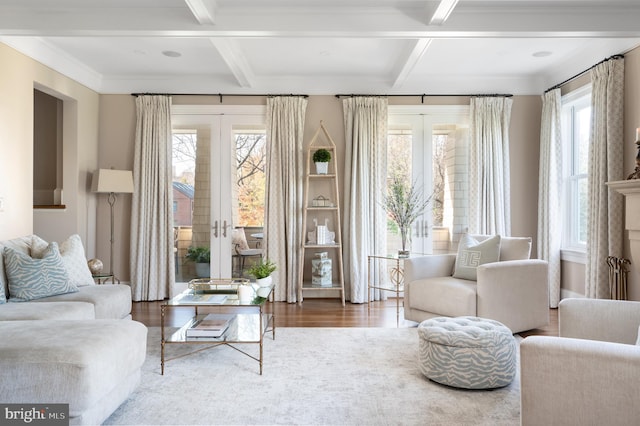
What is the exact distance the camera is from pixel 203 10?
347 cm

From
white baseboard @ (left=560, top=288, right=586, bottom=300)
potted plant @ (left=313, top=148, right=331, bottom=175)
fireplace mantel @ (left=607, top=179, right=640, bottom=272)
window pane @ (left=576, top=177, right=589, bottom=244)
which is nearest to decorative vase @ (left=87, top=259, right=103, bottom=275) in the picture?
potted plant @ (left=313, top=148, right=331, bottom=175)

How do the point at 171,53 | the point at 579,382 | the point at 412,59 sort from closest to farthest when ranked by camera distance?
1. the point at 579,382
2. the point at 412,59
3. the point at 171,53

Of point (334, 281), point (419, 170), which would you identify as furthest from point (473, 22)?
point (334, 281)

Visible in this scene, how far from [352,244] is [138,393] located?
3.40m

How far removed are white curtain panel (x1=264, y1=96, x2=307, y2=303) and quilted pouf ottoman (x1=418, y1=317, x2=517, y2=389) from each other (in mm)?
3023

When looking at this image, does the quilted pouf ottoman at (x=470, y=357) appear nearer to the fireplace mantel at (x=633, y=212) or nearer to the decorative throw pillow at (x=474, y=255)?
the fireplace mantel at (x=633, y=212)

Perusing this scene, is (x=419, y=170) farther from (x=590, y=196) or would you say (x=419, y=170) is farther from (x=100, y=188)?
(x=100, y=188)

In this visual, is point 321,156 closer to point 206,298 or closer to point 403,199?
point 403,199

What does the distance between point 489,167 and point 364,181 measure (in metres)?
1.51

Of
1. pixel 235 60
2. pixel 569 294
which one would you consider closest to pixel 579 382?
pixel 569 294

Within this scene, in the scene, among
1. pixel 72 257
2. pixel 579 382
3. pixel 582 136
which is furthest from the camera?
pixel 582 136

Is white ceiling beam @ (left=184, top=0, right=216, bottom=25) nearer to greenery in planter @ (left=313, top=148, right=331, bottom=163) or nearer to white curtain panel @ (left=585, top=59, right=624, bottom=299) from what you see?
greenery in planter @ (left=313, top=148, right=331, bottom=163)

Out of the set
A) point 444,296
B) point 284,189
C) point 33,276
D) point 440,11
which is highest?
point 440,11

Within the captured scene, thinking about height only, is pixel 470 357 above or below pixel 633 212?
below
